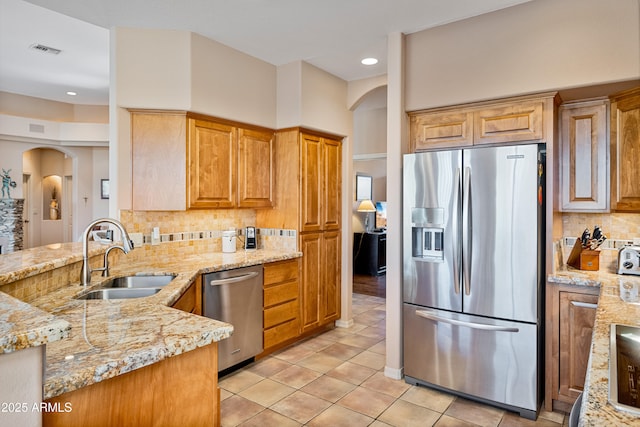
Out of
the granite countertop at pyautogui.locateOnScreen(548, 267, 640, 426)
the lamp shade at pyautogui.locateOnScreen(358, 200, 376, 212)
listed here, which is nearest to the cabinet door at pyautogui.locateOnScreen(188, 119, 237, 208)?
the granite countertop at pyautogui.locateOnScreen(548, 267, 640, 426)

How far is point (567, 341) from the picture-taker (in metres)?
2.55

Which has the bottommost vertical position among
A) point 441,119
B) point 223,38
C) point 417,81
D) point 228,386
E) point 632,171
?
point 228,386

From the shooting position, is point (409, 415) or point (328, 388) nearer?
point (409, 415)

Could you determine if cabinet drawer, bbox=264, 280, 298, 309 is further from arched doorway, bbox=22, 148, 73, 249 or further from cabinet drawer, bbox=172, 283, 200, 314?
arched doorway, bbox=22, 148, 73, 249

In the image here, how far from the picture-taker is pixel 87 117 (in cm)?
699

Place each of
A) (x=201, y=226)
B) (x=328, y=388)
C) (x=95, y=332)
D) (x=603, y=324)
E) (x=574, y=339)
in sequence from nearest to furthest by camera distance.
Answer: (x=95, y=332), (x=603, y=324), (x=574, y=339), (x=328, y=388), (x=201, y=226)

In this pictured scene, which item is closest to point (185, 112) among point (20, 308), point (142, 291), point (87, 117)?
point (142, 291)

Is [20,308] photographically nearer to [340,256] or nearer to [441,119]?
[441,119]

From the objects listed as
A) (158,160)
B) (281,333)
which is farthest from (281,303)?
(158,160)

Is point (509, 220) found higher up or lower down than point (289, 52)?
lower down

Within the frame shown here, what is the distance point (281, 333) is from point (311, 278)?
0.66 metres

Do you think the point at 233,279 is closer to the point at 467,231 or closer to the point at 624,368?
the point at 467,231

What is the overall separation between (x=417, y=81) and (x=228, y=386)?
2837mm

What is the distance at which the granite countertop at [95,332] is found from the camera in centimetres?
89
